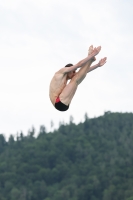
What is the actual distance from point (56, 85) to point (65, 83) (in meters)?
0.41

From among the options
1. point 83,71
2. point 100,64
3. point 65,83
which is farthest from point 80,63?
point 100,64

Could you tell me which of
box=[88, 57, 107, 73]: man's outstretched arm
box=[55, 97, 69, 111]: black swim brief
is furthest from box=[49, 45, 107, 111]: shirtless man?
box=[88, 57, 107, 73]: man's outstretched arm

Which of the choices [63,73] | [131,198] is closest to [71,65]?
[63,73]

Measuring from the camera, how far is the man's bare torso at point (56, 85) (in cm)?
2672

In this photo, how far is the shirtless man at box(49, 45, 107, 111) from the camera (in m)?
26.7

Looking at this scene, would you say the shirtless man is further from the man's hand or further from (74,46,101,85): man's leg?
the man's hand

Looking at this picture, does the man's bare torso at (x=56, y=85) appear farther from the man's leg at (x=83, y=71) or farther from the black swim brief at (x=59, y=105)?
the man's leg at (x=83, y=71)

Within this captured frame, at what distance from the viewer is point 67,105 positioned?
88.8 ft

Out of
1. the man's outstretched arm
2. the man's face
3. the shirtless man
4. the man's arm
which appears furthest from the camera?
the man's outstretched arm

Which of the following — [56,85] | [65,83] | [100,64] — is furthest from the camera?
[100,64]

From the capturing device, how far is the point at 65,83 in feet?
89.1

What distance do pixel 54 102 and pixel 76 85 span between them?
800 mm

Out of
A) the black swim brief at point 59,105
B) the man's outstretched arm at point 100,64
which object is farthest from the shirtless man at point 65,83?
the man's outstretched arm at point 100,64

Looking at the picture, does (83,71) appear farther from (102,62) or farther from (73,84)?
(102,62)
